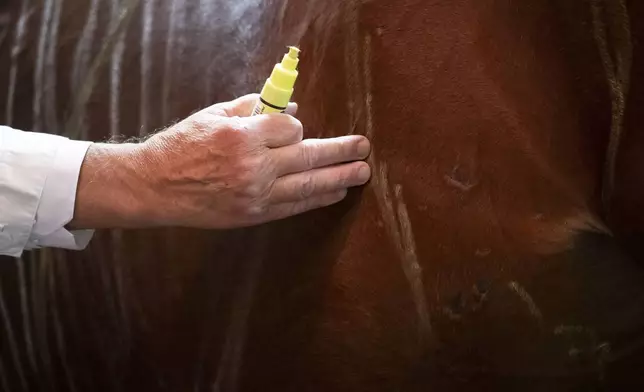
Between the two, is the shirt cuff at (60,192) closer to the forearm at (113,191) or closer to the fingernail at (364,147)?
the forearm at (113,191)

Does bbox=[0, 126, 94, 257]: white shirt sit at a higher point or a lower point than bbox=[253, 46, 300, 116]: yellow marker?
lower

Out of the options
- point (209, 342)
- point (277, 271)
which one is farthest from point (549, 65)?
point (209, 342)

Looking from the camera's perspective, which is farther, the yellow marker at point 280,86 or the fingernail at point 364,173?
the fingernail at point 364,173

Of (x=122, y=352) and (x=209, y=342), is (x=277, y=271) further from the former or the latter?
(x=122, y=352)

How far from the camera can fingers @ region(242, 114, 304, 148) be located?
2.82ft

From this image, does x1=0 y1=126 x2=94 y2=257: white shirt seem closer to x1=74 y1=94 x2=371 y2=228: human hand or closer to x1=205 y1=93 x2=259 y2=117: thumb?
x1=74 y1=94 x2=371 y2=228: human hand

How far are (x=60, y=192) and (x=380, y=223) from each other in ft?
1.19

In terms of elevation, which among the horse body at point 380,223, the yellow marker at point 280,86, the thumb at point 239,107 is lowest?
the horse body at point 380,223

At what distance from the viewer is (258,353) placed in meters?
1.03

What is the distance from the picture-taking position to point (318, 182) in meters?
0.91

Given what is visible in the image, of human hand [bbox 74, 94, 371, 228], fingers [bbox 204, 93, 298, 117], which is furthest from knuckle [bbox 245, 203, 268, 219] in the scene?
fingers [bbox 204, 93, 298, 117]

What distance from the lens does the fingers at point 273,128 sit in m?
0.86

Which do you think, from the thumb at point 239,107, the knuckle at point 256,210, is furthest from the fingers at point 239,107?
the knuckle at point 256,210

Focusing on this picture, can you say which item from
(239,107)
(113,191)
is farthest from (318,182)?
(113,191)
